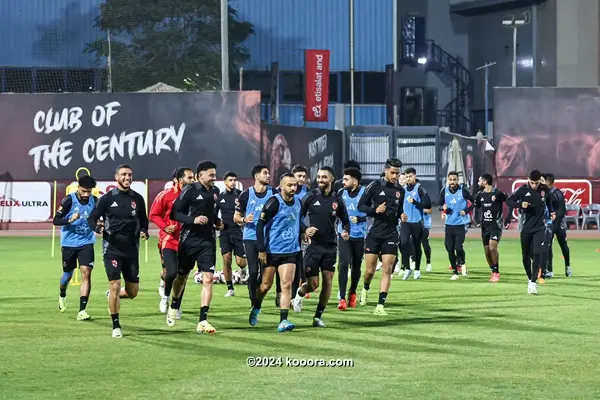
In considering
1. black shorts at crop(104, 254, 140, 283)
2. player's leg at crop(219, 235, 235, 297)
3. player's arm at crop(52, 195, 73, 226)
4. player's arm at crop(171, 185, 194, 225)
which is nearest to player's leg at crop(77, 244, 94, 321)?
player's arm at crop(52, 195, 73, 226)

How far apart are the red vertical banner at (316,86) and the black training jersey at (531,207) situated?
3743 centimetres

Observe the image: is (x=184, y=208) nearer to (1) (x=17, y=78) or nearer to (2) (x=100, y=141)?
(2) (x=100, y=141)

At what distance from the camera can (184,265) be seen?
17.8m

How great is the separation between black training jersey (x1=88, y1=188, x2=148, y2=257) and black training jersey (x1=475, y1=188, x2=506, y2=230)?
38.0 feet

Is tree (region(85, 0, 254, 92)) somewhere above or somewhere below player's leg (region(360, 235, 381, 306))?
above

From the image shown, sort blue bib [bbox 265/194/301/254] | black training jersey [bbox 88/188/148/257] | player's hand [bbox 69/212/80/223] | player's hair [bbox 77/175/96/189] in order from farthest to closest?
player's hair [bbox 77/175/96/189] < player's hand [bbox 69/212/80/223] < blue bib [bbox 265/194/301/254] < black training jersey [bbox 88/188/148/257]

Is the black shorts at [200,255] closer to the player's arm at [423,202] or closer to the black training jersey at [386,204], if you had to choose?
the black training jersey at [386,204]

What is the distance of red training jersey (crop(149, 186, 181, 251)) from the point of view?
18828 millimetres

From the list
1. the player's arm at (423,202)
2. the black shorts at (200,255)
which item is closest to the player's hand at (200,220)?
the black shorts at (200,255)

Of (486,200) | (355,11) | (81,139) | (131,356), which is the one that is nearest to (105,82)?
(355,11)

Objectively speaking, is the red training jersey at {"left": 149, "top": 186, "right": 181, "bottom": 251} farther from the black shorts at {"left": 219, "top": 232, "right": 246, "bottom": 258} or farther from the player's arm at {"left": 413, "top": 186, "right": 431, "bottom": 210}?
the player's arm at {"left": 413, "top": 186, "right": 431, "bottom": 210}

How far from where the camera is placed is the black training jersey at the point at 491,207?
26953mm

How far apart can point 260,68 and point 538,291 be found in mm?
49733

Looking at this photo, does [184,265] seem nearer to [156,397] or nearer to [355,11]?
[156,397]
